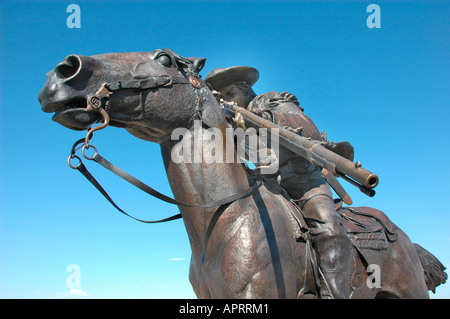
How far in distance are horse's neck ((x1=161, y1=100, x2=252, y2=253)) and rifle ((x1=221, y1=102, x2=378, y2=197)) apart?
57 centimetres

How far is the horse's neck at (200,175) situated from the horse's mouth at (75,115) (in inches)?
28.2

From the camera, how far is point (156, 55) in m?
3.55

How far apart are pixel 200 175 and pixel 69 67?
4.48 feet

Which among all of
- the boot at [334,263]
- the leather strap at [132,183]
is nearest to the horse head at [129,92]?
the leather strap at [132,183]

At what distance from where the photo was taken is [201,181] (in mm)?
3277

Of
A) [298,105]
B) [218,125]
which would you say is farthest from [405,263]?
[218,125]

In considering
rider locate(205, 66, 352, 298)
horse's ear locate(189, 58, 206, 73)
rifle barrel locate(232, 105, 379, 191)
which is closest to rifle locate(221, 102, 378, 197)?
rifle barrel locate(232, 105, 379, 191)

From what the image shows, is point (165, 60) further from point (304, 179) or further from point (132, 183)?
point (304, 179)

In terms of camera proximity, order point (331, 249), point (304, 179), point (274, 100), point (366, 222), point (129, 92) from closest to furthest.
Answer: point (129, 92), point (331, 249), point (304, 179), point (366, 222), point (274, 100)

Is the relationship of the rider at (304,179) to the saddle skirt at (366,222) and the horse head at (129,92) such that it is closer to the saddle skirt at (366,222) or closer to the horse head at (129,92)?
the saddle skirt at (366,222)

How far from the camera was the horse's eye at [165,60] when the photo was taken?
11.6 feet

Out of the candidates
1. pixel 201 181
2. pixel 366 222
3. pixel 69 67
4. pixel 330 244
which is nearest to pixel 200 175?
pixel 201 181

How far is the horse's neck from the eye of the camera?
3.27 m

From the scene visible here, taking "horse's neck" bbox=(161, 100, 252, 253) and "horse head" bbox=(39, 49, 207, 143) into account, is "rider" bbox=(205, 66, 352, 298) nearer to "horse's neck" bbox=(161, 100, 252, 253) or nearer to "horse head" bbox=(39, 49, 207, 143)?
"horse head" bbox=(39, 49, 207, 143)
